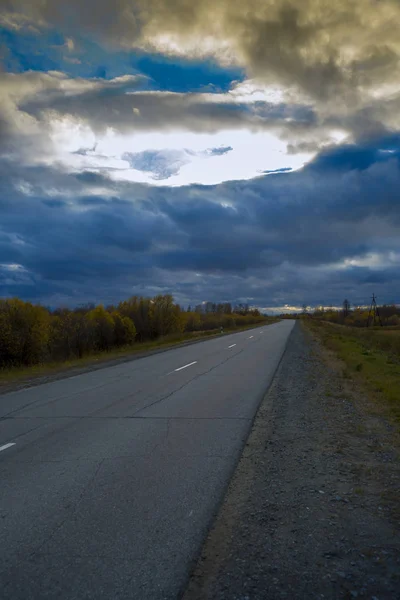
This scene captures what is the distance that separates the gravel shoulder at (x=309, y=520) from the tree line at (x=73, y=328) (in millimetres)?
22389

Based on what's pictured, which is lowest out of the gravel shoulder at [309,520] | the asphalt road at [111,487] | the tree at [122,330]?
the gravel shoulder at [309,520]

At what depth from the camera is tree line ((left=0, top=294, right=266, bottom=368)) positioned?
26875mm

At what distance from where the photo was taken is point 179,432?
770 centimetres

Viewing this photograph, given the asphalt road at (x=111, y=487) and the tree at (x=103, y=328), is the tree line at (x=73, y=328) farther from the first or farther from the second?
the asphalt road at (x=111, y=487)

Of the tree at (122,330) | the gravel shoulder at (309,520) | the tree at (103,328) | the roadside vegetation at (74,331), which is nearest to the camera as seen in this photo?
the gravel shoulder at (309,520)

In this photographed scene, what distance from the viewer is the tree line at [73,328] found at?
26875mm

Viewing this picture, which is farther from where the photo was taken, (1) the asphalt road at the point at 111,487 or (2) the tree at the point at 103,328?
(2) the tree at the point at 103,328

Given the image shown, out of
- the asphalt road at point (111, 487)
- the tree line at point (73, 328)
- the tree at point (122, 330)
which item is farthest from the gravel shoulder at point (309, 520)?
the tree at point (122, 330)

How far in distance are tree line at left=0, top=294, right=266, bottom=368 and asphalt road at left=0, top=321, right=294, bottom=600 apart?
660 inches

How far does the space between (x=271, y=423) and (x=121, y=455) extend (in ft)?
11.0

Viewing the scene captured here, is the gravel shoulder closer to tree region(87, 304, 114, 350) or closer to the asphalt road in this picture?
the asphalt road

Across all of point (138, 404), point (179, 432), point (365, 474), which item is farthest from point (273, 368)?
point (365, 474)

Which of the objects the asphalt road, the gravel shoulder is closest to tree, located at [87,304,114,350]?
the asphalt road

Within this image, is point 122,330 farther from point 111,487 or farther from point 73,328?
point 111,487
